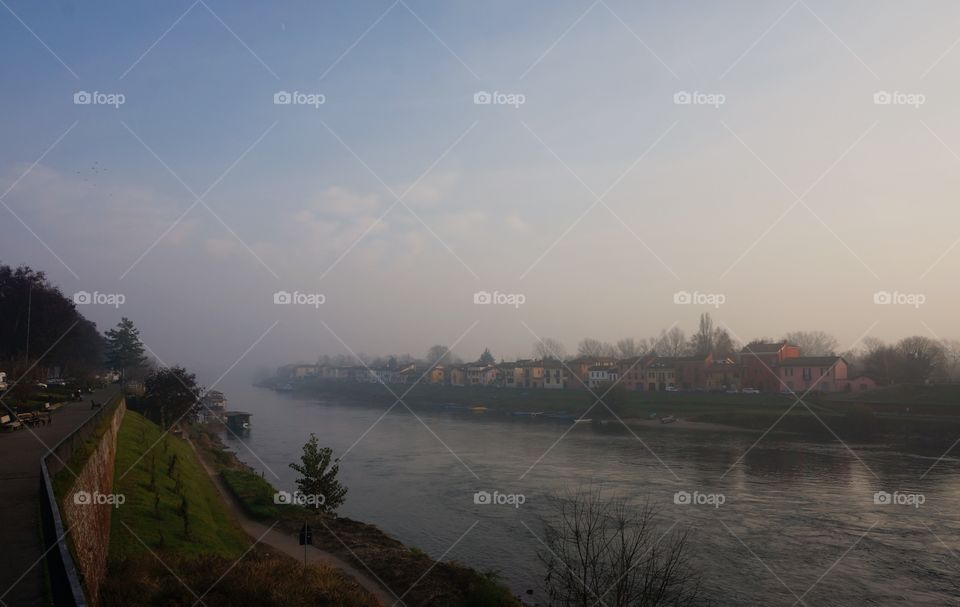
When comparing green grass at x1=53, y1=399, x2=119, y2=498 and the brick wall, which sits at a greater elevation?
green grass at x1=53, y1=399, x2=119, y2=498

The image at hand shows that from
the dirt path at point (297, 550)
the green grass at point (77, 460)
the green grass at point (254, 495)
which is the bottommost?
the dirt path at point (297, 550)

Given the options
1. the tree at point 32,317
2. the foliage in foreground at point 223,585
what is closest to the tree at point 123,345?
the tree at point 32,317

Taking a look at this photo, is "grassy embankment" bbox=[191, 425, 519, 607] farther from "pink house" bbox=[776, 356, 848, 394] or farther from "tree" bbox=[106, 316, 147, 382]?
"pink house" bbox=[776, 356, 848, 394]

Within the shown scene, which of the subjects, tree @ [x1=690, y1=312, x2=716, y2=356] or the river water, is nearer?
the river water

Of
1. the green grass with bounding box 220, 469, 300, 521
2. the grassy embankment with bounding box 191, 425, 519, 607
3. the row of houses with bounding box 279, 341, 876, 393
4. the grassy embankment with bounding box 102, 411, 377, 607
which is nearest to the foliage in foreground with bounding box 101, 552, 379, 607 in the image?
the grassy embankment with bounding box 102, 411, 377, 607

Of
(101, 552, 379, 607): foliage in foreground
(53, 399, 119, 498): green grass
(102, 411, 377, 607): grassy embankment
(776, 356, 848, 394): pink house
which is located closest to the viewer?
(53, 399, 119, 498): green grass

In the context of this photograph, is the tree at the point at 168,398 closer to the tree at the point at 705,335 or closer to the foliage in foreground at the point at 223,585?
the foliage in foreground at the point at 223,585

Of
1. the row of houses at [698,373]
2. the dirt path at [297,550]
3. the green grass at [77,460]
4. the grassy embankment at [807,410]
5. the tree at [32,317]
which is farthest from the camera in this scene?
the row of houses at [698,373]

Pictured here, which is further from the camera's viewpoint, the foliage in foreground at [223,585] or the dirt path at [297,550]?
the dirt path at [297,550]
